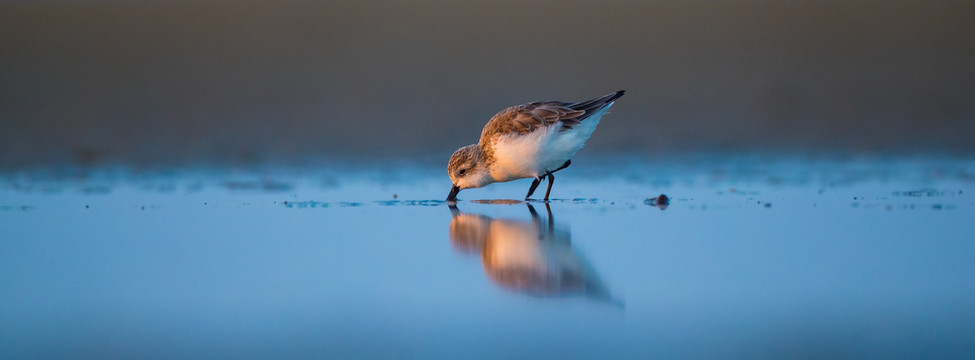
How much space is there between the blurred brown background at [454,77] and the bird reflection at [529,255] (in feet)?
16.5

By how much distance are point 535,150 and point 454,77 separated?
7633mm

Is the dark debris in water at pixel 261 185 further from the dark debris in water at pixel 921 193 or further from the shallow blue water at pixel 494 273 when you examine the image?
the dark debris in water at pixel 921 193

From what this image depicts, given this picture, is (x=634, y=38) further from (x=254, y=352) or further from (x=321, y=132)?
(x=254, y=352)

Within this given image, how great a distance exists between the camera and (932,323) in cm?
316

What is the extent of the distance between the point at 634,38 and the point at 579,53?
1.42 metres

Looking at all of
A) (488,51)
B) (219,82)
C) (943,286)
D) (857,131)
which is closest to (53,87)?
(219,82)

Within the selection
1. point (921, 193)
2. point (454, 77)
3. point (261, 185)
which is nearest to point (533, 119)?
point (261, 185)

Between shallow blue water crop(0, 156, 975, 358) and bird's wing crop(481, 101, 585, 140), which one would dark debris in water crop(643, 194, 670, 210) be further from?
bird's wing crop(481, 101, 585, 140)

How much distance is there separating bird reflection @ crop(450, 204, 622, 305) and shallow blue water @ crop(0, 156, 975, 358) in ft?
0.05

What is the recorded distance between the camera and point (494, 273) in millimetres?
4078

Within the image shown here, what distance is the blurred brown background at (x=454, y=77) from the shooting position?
1119cm

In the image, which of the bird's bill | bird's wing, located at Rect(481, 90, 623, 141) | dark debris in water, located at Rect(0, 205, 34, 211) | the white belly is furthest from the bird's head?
dark debris in water, located at Rect(0, 205, 34, 211)

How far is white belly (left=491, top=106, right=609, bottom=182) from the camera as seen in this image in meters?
6.96

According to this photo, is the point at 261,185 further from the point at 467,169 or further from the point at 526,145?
the point at 526,145
